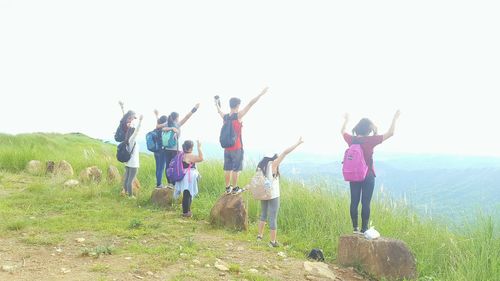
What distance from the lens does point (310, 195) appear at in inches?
415

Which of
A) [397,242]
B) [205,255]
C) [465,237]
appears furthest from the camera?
[465,237]

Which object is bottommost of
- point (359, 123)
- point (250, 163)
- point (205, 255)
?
point (205, 255)

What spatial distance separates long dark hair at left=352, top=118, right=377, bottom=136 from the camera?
7.35 meters

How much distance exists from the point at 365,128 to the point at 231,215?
11.0ft

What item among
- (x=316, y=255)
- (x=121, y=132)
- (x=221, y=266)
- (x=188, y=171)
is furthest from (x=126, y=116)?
(x=316, y=255)

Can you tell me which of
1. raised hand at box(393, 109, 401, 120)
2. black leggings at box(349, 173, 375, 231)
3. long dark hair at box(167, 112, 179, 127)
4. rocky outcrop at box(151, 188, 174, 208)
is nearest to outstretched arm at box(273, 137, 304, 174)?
black leggings at box(349, 173, 375, 231)

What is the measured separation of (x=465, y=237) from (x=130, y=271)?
237 inches

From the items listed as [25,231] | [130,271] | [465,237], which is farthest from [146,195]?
[465,237]

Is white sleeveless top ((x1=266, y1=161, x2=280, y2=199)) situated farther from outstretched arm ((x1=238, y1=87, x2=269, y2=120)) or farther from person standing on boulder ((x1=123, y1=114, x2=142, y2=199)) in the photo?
person standing on boulder ((x1=123, y1=114, x2=142, y2=199))

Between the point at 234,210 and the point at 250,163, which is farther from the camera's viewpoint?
the point at 250,163

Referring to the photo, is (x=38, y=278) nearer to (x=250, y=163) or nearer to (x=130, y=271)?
(x=130, y=271)

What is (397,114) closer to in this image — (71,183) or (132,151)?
(132,151)

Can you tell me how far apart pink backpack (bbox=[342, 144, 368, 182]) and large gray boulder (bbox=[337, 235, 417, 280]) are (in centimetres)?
106

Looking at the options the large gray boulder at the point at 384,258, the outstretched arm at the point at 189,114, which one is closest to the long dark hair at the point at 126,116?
the outstretched arm at the point at 189,114
